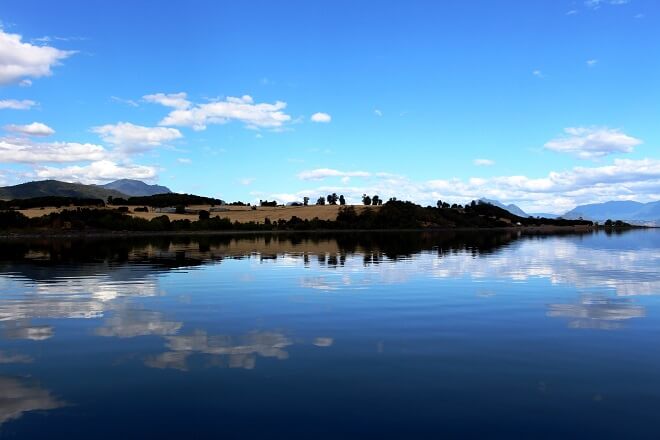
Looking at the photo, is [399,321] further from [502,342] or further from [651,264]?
[651,264]

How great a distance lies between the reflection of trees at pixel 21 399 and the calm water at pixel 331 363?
0.24 ft

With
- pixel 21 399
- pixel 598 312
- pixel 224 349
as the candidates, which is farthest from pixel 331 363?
pixel 598 312

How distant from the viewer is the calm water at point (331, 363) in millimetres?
16000

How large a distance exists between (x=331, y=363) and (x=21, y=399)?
11.4 meters

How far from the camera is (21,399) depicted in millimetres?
18266

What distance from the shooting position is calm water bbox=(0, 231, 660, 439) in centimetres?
1600

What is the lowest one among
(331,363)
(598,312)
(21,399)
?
(21,399)

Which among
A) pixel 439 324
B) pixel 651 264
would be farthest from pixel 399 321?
pixel 651 264

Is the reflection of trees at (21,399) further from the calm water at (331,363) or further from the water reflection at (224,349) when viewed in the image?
the water reflection at (224,349)

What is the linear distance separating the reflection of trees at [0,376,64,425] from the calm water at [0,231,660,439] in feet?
0.24

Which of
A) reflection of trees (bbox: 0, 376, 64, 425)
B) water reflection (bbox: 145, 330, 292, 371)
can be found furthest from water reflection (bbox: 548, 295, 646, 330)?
reflection of trees (bbox: 0, 376, 64, 425)

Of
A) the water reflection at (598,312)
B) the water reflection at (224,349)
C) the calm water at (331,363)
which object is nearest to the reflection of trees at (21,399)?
the calm water at (331,363)

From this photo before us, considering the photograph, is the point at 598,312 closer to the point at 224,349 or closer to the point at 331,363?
the point at 331,363

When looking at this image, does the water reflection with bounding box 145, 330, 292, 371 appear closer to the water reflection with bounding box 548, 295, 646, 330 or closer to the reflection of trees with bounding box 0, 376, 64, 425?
the reflection of trees with bounding box 0, 376, 64, 425
